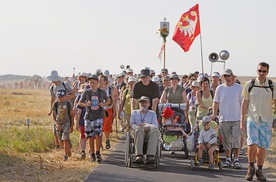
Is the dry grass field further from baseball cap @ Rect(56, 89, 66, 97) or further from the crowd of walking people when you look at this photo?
baseball cap @ Rect(56, 89, 66, 97)

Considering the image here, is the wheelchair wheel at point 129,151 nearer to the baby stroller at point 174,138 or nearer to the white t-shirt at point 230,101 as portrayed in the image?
the baby stroller at point 174,138

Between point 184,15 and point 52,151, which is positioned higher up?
point 184,15

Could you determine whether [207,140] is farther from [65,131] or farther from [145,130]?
[65,131]

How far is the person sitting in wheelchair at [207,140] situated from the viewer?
10.8 meters

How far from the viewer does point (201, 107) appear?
12695 millimetres

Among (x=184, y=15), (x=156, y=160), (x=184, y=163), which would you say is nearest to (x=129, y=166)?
(x=156, y=160)

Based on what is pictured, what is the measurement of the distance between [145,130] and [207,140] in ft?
3.97

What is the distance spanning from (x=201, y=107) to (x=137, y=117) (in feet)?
6.26

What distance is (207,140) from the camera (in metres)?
11.0

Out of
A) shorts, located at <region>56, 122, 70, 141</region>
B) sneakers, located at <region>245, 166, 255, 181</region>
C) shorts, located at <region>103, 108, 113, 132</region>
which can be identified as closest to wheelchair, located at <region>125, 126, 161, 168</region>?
shorts, located at <region>56, 122, 70, 141</region>

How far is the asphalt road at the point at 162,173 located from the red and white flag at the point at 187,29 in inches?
404

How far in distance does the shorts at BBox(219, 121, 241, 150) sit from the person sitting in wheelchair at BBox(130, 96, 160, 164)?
4.62 feet

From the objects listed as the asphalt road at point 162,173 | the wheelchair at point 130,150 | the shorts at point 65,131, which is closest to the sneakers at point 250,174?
the asphalt road at point 162,173

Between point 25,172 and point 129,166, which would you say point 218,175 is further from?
point 25,172
